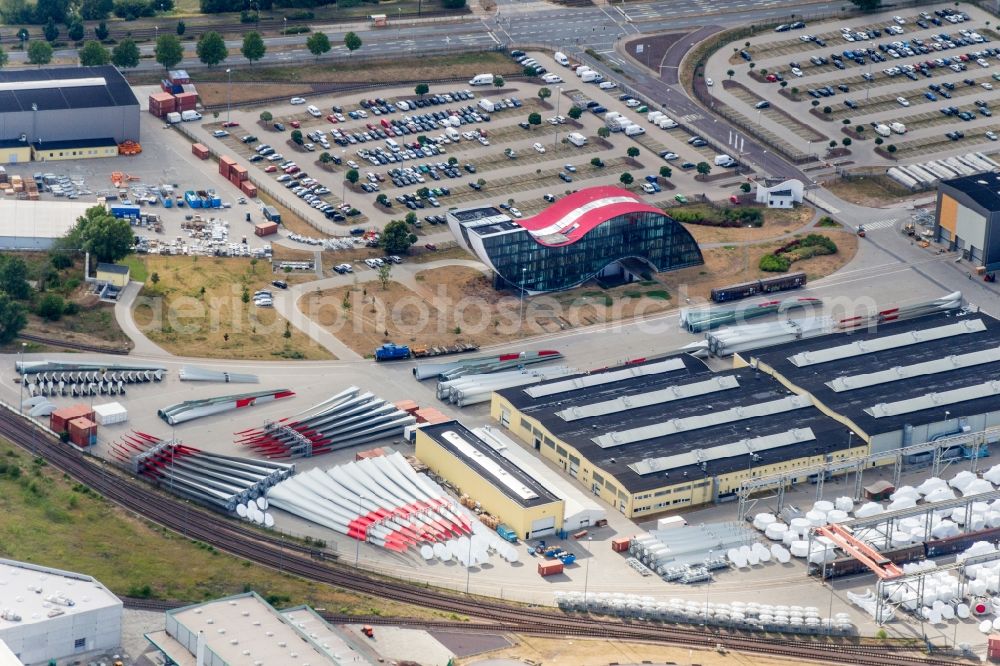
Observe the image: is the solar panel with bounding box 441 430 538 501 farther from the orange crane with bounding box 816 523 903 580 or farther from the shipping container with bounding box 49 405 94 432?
the shipping container with bounding box 49 405 94 432

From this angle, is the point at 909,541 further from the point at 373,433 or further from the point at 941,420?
the point at 373,433

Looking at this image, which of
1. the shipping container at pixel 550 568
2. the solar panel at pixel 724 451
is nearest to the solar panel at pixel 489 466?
the shipping container at pixel 550 568

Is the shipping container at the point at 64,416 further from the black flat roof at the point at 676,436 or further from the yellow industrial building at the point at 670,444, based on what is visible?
the black flat roof at the point at 676,436

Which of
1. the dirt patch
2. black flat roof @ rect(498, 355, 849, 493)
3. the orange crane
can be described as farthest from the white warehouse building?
the orange crane

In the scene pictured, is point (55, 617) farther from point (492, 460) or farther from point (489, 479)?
point (492, 460)

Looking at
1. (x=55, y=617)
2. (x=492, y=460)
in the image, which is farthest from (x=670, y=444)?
(x=55, y=617)

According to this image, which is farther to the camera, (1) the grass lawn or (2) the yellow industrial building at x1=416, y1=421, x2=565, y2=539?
(2) the yellow industrial building at x1=416, y1=421, x2=565, y2=539
